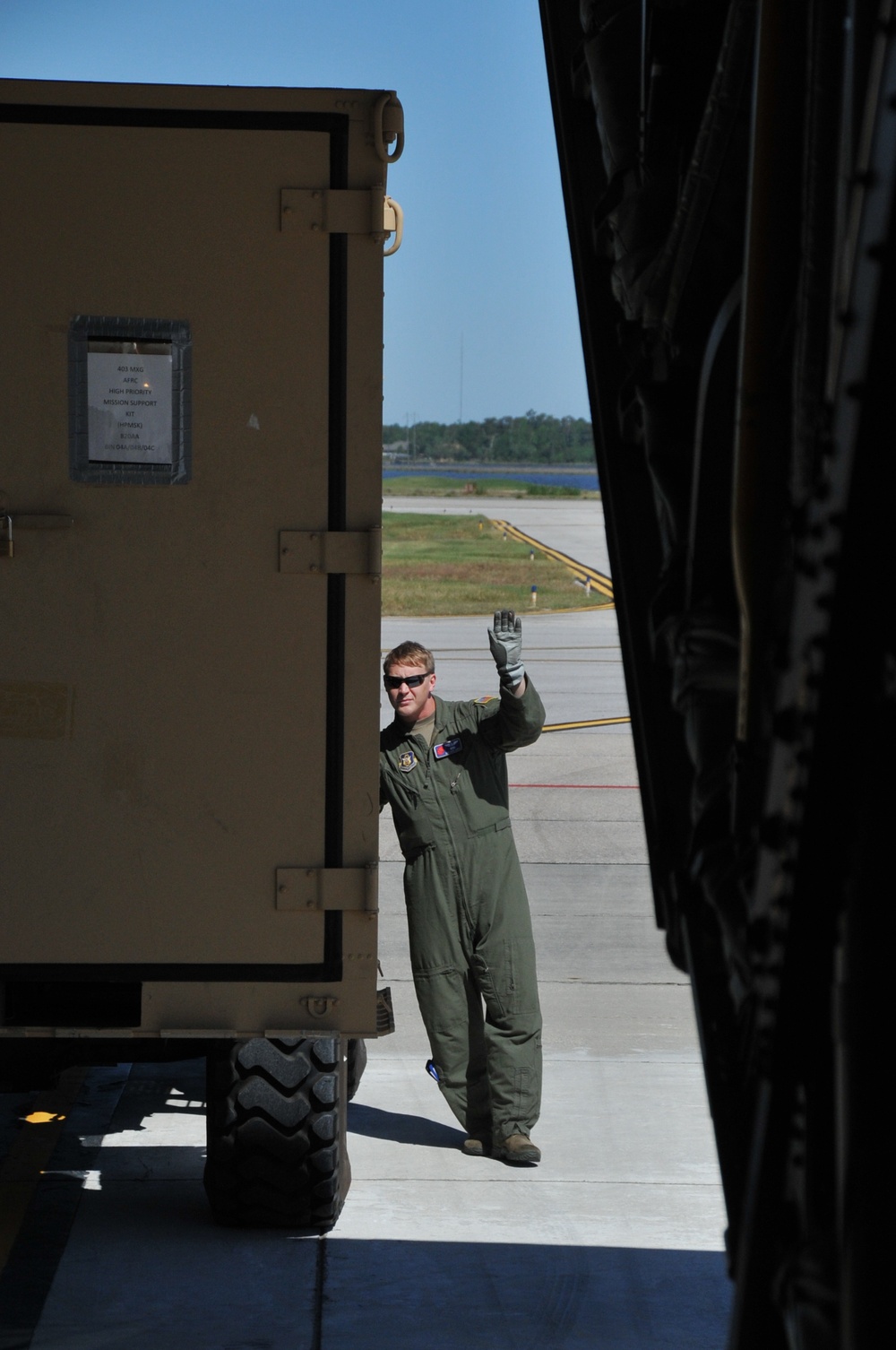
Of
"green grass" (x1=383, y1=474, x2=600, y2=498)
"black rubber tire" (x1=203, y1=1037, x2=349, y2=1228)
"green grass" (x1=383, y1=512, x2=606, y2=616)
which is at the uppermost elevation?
"green grass" (x1=383, y1=474, x2=600, y2=498)

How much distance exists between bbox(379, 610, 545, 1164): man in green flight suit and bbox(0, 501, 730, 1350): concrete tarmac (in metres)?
0.31

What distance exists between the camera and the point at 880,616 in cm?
125

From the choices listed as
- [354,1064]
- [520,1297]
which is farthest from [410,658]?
[520,1297]

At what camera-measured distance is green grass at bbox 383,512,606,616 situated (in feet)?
104

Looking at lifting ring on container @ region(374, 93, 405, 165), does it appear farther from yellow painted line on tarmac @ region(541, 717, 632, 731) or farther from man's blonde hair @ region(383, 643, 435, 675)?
yellow painted line on tarmac @ region(541, 717, 632, 731)

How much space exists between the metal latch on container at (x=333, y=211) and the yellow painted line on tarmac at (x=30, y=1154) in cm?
314

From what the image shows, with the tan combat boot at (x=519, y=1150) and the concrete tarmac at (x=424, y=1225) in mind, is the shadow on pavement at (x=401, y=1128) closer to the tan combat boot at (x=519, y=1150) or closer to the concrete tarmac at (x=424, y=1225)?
the concrete tarmac at (x=424, y=1225)

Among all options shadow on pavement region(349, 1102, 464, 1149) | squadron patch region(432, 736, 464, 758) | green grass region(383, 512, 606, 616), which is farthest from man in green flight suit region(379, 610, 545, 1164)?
green grass region(383, 512, 606, 616)

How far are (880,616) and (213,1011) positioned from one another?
333 cm

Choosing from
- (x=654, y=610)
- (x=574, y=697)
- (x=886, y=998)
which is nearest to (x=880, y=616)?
(x=886, y=998)

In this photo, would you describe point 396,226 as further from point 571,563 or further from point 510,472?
point 510,472

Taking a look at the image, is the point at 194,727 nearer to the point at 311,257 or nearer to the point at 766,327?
the point at 311,257

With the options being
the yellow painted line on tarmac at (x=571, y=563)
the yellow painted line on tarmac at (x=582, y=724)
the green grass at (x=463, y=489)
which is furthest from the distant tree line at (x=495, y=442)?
the yellow painted line on tarmac at (x=582, y=724)

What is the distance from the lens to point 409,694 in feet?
18.9
